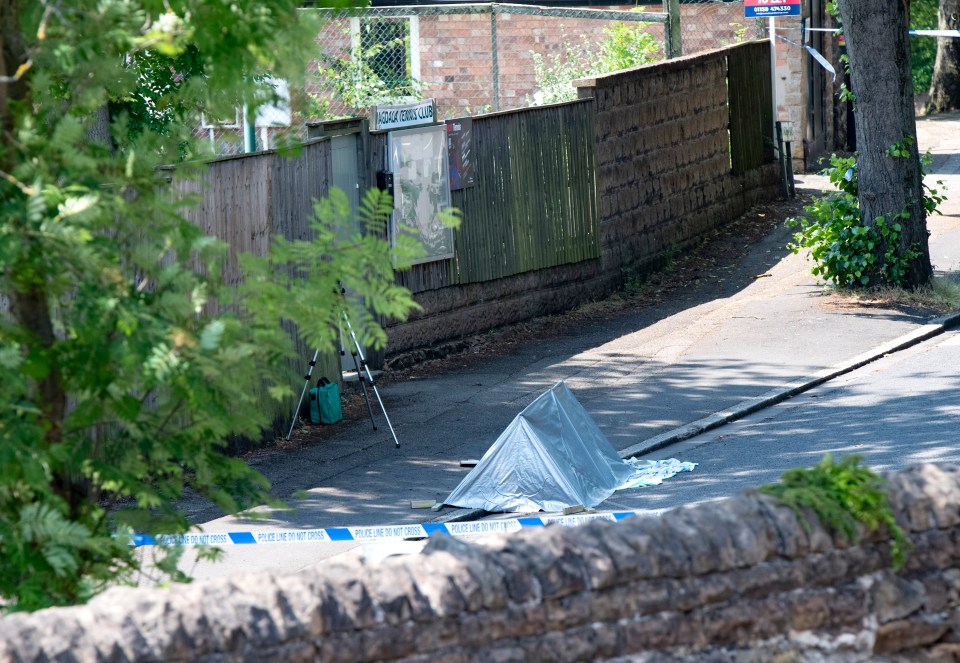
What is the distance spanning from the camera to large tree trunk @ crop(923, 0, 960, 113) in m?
31.6

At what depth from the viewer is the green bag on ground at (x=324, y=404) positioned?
1147cm

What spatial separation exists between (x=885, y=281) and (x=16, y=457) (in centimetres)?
1287

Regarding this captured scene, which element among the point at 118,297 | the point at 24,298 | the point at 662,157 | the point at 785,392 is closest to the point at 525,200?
the point at 662,157

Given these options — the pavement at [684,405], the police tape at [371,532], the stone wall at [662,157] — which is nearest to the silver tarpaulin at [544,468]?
the pavement at [684,405]

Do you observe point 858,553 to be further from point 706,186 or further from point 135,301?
point 706,186

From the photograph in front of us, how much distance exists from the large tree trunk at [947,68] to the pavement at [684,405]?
16849 mm

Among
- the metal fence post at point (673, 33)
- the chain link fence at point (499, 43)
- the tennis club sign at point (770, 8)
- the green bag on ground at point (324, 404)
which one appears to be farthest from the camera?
the chain link fence at point (499, 43)

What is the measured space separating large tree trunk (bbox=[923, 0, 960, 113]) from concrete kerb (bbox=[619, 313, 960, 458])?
1905cm

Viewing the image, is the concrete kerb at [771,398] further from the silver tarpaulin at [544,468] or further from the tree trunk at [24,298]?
the tree trunk at [24,298]

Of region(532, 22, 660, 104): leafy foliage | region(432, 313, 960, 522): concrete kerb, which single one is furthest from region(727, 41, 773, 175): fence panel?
region(432, 313, 960, 522): concrete kerb

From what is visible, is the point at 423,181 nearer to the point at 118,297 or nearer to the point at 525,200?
the point at 525,200

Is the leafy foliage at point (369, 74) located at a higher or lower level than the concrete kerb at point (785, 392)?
higher

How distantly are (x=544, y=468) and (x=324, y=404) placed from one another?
2761 millimetres

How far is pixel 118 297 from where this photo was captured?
170 inches
